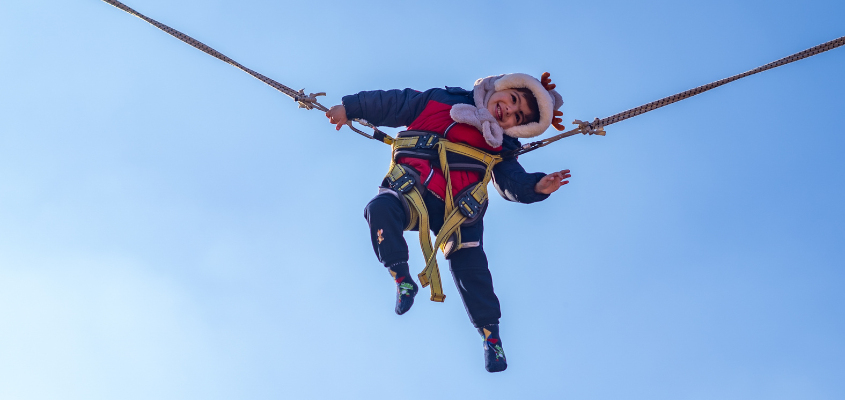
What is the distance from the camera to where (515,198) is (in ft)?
23.5

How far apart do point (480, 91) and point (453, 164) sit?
745mm

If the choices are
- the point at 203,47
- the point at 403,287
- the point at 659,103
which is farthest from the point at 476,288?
the point at 203,47

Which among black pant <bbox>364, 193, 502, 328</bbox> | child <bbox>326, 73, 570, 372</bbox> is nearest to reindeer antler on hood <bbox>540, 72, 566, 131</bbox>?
child <bbox>326, 73, 570, 372</bbox>

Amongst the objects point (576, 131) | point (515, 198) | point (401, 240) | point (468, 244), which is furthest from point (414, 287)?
point (576, 131)

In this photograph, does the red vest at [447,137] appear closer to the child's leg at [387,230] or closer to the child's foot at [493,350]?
the child's leg at [387,230]

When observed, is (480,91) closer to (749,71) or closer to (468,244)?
(468,244)

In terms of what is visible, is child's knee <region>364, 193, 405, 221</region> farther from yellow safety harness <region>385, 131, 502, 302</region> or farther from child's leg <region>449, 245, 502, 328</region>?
child's leg <region>449, 245, 502, 328</region>

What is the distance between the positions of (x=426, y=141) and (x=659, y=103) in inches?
74.8

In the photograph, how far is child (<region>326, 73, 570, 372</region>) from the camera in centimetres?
675

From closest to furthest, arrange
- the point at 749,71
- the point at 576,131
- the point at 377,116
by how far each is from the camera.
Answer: the point at 749,71 < the point at 576,131 < the point at 377,116

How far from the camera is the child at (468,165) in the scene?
6.75 metres

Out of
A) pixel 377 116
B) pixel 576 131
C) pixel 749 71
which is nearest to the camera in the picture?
pixel 749 71

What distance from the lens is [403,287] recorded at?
20.5 ft

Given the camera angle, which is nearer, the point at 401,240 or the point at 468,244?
the point at 401,240
